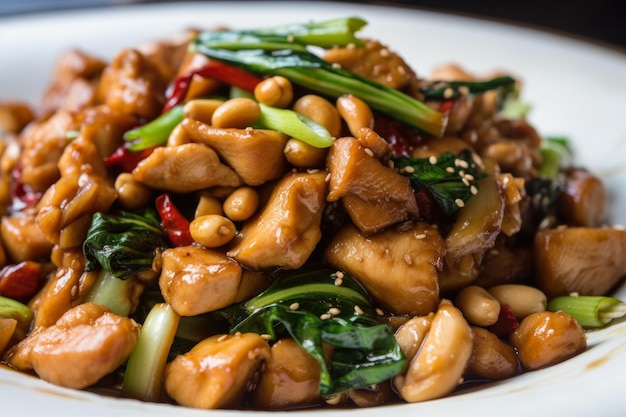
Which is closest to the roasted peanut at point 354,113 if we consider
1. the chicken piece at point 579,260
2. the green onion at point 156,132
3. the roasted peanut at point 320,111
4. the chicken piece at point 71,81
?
the roasted peanut at point 320,111

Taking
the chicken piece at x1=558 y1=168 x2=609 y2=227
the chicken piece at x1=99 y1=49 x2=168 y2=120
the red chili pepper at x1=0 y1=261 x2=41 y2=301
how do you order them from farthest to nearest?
the chicken piece at x1=558 y1=168 x2=609 y2=227, the chicken piece at x1=99 y1=49 x2=168 y2=120, the red chili pepper at x1=0 y1=261 x2=41 y2=301

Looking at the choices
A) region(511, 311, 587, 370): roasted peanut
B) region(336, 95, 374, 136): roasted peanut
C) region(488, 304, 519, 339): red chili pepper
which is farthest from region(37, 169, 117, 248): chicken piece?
region(511, 311, 587, 370): roasted peanut

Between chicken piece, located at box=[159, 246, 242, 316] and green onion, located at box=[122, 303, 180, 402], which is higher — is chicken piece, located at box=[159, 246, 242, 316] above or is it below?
above

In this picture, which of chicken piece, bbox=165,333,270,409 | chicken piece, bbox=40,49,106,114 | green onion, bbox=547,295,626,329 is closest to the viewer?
chicken piece, bbox=165,333,270,409

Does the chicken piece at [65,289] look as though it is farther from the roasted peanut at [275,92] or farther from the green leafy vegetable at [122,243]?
the roasted peanut at [275,92]

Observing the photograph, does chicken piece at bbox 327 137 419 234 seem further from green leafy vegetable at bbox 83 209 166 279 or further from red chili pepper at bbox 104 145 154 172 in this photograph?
red chili pepper at bbox 104 145 154 172

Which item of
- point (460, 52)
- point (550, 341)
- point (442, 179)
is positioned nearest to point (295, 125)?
point (442, 179)

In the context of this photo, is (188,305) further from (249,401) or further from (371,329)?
(371,329)
